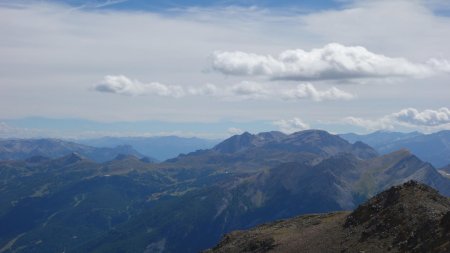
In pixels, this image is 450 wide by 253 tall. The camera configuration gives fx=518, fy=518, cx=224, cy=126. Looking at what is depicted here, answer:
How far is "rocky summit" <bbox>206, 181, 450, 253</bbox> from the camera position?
3730 inches

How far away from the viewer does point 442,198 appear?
398 ft

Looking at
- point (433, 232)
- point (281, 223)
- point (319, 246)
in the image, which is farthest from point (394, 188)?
point (281, 223)

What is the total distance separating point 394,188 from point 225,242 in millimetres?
55045

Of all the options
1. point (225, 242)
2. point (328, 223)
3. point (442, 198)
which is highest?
point (442, 198)

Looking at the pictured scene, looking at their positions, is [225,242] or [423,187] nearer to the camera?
[423,187]

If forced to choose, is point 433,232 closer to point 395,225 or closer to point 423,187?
point 395,225

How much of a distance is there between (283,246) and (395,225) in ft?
99.6

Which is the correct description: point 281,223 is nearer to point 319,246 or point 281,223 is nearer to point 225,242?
point 225,242

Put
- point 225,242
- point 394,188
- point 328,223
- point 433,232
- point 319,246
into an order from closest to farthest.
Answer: point 433,232 → point 319,246 → point 394,188 → point 328,223 → point 225,242

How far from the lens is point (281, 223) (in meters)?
163

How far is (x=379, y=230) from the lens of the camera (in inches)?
4323

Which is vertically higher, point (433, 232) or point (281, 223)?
point (433, 232)

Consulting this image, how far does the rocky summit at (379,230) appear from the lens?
94750 mm

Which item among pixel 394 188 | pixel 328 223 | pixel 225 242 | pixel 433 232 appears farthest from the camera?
pixel 225 242
